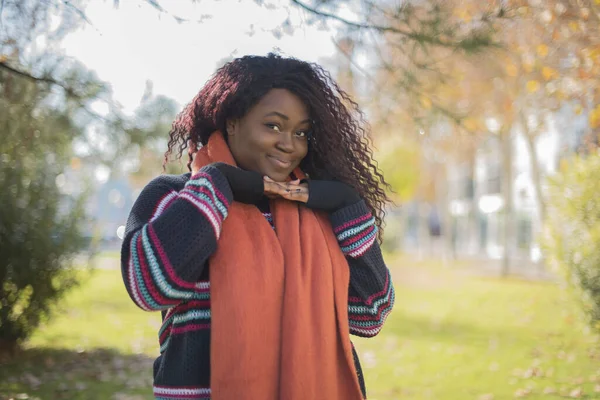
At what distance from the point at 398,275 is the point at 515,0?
42.3ft

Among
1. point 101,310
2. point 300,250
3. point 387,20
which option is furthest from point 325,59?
point 101,310

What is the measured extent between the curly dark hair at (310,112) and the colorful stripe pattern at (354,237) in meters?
0.22

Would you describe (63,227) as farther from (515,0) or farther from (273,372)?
(273,372)

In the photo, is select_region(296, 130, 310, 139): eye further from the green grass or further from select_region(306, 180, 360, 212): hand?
the green grass

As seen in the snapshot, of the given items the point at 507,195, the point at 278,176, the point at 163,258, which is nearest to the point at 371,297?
the point at 278,176

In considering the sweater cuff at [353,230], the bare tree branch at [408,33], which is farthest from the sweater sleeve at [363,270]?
the bare tree branch at [408,33]

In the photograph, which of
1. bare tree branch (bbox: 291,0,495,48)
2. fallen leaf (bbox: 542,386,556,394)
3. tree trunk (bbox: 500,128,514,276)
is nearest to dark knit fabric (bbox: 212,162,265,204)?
bare tree branch (bbox: 291,0,495,48)

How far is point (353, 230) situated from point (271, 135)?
1.36 feet

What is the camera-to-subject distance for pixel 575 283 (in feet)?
20.4

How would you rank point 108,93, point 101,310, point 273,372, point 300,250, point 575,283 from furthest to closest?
point 101,310, point 575,283, point 108,93, point 300,250, point 273,372

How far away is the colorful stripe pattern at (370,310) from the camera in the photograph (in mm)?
2100

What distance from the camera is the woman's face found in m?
2.04

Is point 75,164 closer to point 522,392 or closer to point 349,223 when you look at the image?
point 522,392

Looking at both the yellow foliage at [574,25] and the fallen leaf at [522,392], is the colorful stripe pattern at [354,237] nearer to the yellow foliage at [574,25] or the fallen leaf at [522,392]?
the fallen leaf at [522,392]
